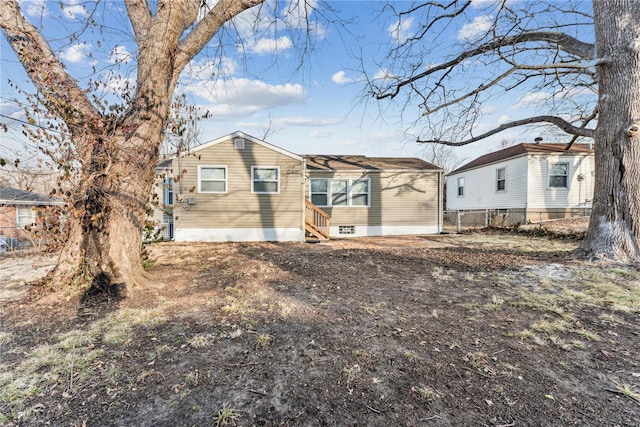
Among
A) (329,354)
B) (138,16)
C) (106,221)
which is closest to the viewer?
(329,354)

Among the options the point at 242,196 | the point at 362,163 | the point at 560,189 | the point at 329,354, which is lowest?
the point at 329,354

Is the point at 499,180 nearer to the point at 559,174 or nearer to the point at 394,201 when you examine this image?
the point at 559,174

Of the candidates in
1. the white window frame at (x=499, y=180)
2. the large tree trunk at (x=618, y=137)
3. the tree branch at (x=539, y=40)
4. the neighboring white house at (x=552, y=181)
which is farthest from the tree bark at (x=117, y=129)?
the white window frame at (x=499, y=180)

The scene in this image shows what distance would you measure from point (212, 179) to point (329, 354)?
9.04 metres

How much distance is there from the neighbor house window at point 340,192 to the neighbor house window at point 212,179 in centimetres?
374

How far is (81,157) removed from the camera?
368 centimetres

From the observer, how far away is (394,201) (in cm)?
1274

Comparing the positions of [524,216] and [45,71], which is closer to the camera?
[45,71]

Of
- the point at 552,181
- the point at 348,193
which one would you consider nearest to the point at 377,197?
the point at 348,193

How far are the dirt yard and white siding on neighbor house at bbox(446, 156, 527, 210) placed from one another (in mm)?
11335

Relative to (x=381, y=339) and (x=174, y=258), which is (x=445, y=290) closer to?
(x=381, y=339)

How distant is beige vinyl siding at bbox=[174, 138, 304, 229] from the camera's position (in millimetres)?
10203

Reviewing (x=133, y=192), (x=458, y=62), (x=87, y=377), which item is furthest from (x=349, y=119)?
(x=87, y=377)

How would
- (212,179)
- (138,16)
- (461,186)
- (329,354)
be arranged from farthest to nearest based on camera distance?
(461,186) → (212,179) → (138,16) → (329,354)
